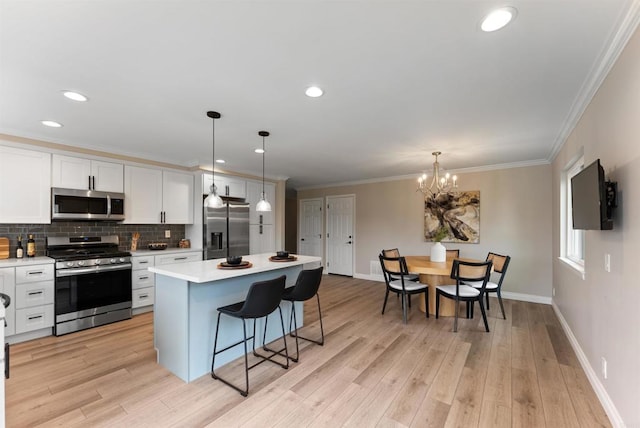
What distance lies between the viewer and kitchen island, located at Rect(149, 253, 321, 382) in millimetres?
2434

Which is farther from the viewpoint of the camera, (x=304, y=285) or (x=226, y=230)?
(x=226, y=230)

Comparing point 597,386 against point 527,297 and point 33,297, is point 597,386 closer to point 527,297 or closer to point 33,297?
point 527,297

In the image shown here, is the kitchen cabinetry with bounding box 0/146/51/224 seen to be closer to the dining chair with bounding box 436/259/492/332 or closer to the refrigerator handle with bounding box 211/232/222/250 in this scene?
the refrigerator handle with bounding box 211/232/222/250

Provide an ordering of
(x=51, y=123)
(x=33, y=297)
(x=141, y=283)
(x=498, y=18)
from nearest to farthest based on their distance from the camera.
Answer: (x=498, y=18)
(x=51, y=123)
(x=33, y=297)
(x=141, y=283)

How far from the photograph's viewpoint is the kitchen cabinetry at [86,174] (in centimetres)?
364

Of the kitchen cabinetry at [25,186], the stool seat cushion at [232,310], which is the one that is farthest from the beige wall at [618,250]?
the kitchen cabinetry at [25,186]

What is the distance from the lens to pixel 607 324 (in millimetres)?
2029

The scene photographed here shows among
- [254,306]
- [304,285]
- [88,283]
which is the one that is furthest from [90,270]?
[304,285]

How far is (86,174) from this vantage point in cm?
386

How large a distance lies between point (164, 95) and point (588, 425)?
3.85 metres

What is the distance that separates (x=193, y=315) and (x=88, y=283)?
83.6 inches

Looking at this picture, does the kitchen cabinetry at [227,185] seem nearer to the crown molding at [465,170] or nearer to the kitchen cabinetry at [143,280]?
the kitchen cabinetry at [143,280]

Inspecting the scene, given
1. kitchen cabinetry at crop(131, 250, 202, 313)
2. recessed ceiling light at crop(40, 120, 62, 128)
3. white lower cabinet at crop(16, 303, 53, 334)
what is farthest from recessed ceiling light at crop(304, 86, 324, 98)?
white lower cabinet at crop(16, 303, 53, 334)

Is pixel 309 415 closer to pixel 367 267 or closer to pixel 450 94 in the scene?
pixel 450 94
